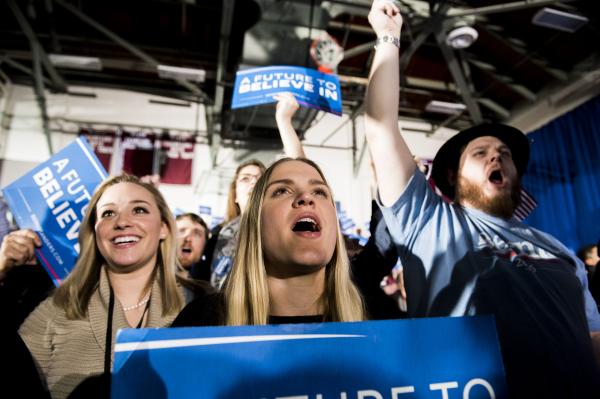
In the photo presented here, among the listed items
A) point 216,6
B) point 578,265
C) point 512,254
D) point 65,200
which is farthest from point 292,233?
point 216,6

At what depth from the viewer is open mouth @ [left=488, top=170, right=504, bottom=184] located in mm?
1606

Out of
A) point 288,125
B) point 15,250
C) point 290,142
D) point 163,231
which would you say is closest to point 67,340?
point 163,231

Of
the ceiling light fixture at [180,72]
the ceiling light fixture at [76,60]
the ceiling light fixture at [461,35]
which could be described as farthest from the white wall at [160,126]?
the ceiling light fixture at [461,35]

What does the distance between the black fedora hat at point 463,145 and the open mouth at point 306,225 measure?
2.97ft

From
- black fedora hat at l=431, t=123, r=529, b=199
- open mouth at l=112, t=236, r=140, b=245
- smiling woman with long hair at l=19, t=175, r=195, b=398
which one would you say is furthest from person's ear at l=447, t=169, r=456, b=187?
open mouth at l=112, t=236, r=140, b=245

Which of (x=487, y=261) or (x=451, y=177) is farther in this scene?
(x=451, y=177)

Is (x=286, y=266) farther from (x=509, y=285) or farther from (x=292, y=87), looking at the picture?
(x=292, y=87)

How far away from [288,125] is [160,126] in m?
9.34

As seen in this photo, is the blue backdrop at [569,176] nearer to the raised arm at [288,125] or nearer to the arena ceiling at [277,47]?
the arena ceiling at [277,47]

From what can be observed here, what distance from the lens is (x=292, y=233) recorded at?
1.16m

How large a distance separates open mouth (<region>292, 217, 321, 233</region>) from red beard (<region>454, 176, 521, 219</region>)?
31.7 inches

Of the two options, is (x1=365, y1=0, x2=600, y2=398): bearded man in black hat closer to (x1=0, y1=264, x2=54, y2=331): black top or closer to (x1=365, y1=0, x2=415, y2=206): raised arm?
(x1=365, y1=0, x2=415, y2=206): raised arm

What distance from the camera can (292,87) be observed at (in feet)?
7.98

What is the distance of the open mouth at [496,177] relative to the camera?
5.27 feet
